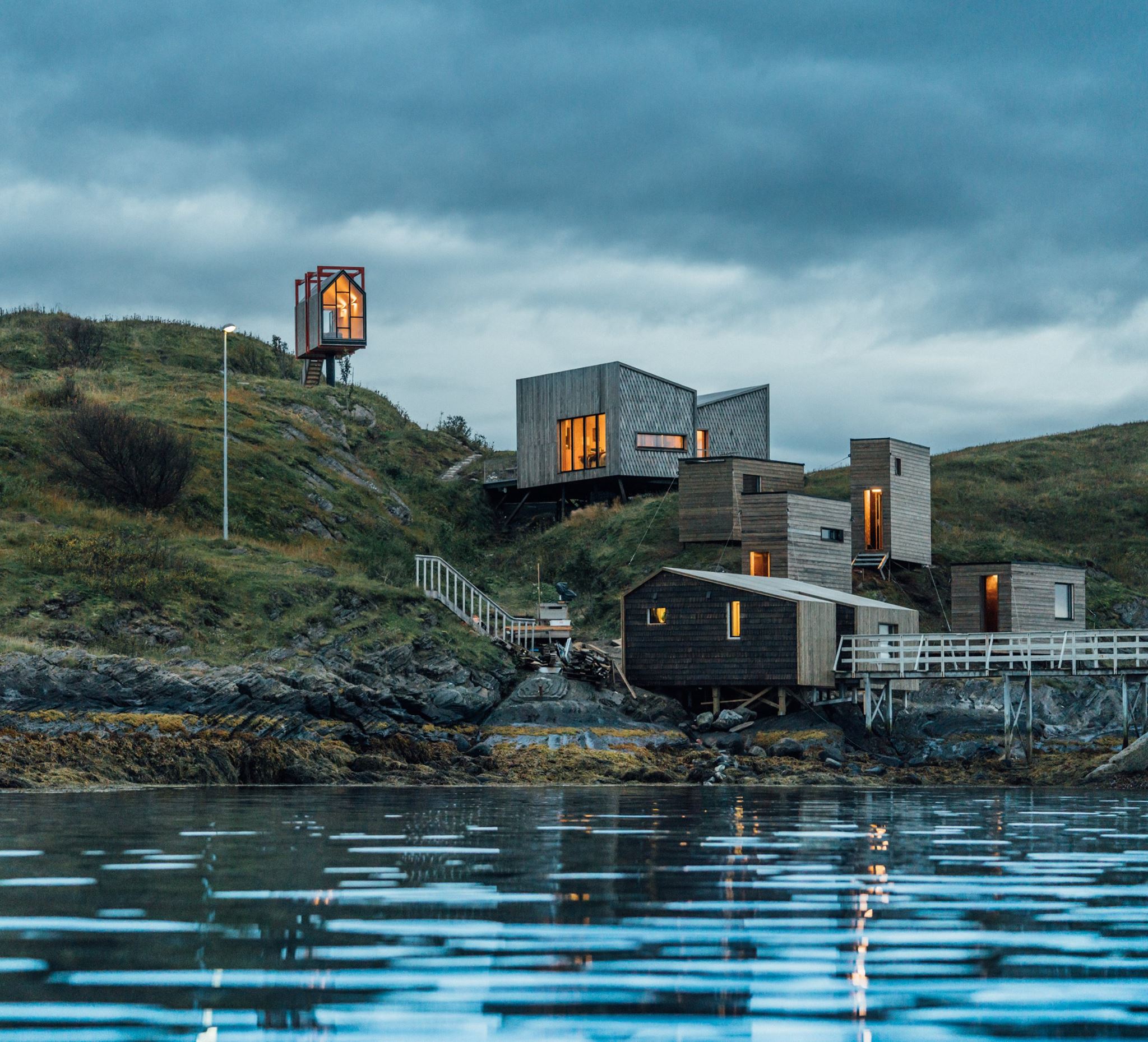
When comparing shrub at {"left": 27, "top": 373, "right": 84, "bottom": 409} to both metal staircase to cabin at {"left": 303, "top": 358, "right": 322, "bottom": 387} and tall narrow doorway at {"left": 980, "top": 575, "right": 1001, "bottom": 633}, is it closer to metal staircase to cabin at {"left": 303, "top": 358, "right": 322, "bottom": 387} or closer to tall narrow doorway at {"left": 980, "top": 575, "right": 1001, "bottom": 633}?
metal staircase to cabin at {"left": 303, "top": 358, "right": 322, "bottom": 387}

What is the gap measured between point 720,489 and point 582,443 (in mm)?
10490

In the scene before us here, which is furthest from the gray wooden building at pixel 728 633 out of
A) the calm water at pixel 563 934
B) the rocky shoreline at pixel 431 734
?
the calm water at pixel 563 934

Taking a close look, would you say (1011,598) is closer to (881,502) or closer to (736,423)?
(881,502)

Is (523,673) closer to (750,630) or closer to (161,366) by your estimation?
(750,630)

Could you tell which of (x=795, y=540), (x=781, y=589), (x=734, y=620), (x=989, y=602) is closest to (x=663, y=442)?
(x=795, y=540)

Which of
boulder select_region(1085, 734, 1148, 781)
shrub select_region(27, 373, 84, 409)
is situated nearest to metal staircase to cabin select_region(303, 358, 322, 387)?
shrub select_region(27, 373, 84, 409)

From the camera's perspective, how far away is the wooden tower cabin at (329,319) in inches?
2842

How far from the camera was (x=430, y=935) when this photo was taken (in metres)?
8.06

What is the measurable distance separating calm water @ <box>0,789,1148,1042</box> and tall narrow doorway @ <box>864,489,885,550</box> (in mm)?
38614

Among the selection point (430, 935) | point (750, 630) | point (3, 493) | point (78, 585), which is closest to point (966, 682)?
point (750, 630)

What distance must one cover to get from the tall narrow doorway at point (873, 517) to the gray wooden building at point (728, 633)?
35.9 ft

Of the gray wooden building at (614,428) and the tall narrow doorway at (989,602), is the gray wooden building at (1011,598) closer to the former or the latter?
the tall narrow doorway at (989,602)

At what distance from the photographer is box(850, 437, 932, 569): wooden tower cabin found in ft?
178

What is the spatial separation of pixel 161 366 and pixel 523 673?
133 feet
